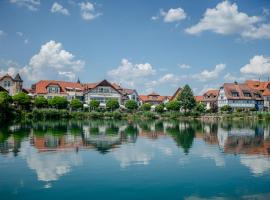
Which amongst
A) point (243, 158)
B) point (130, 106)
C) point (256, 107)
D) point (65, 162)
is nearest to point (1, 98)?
point (130, 106)

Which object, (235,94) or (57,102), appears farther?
(235,94)

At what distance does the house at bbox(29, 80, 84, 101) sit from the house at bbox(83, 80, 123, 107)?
228 centimetres

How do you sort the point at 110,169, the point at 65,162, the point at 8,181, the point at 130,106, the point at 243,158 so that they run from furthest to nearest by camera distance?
the point at 130,106
the point at 243,158
the point at 65,162
the point at 110,169
the point at 8,181

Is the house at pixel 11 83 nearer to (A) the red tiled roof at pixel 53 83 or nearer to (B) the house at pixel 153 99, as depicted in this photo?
(A) the red tiled roof at pixel 53 83

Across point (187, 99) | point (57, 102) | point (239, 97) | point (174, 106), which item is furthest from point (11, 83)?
point (239, 97)

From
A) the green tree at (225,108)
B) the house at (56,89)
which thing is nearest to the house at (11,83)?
the house at (56,89)

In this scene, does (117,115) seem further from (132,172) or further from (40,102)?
(132,172)

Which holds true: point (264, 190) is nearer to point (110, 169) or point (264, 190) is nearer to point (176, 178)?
point (176, 178)

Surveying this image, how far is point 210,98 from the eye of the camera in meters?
101

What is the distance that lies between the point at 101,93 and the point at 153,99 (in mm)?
29774

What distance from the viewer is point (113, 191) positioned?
45.7 ft

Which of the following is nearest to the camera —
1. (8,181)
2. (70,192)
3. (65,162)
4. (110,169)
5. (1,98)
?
(70,192)

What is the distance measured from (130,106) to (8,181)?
68727 millimetres

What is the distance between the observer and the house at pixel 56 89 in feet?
274
